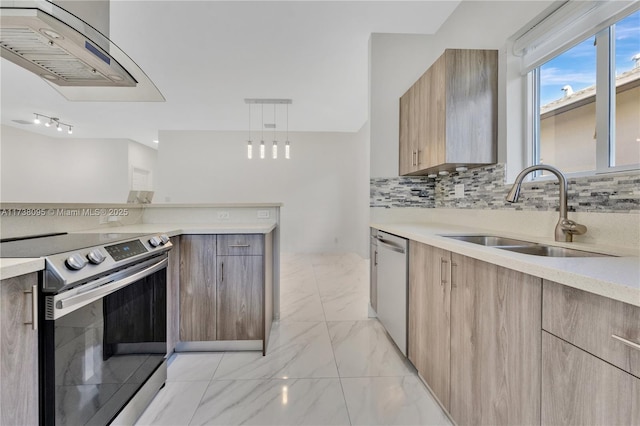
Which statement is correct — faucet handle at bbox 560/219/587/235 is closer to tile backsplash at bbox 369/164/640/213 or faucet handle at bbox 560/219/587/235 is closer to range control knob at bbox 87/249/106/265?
tile backsplash at bbox 369/164/640/213

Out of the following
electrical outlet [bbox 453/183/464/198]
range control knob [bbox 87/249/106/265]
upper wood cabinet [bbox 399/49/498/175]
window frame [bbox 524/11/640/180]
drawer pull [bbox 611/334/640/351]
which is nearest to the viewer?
drawer pull [bbox 611/334/640/351]

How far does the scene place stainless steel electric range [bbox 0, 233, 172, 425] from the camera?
0.94 meters

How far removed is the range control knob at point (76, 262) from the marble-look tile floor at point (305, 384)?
0.96 meters

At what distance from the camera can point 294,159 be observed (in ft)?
21.6

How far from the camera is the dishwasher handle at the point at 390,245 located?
1913mm

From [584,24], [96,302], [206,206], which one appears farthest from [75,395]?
[584,24]

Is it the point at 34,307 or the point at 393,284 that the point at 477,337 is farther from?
the point at 34,307

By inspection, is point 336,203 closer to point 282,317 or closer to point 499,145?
point 282,317

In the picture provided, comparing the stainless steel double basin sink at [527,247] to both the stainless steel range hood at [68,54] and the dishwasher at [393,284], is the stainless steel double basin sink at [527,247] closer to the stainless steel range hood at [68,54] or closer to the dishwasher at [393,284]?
the dishwasher at [393,284]

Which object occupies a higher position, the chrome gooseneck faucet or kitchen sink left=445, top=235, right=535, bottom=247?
the chrome gooseneck faucet

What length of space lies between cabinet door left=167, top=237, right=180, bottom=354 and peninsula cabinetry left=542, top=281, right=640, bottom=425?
6.62ft

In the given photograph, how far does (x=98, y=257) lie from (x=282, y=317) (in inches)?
76.2

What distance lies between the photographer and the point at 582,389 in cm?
72

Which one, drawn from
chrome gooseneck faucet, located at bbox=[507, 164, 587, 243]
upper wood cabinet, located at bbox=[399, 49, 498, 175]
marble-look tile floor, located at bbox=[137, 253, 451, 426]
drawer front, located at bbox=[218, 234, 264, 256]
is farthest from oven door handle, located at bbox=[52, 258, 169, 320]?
upper wood cabinet, located at bbox=[399, 49, 498, 175]
